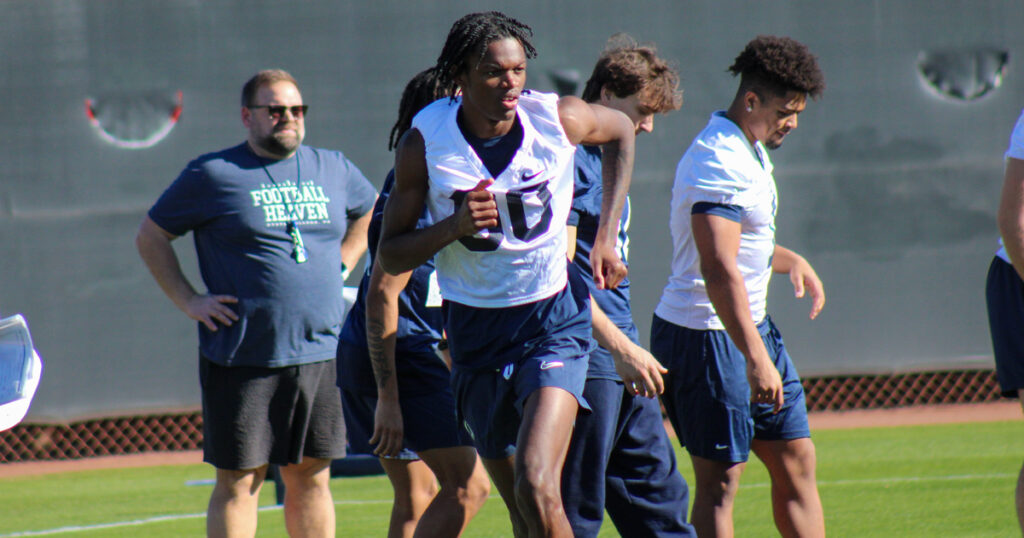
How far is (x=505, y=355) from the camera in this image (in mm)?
3785

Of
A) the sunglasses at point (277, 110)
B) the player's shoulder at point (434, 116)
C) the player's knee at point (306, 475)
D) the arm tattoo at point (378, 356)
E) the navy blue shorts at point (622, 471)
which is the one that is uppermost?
the player's shoulder at point (434, 116)

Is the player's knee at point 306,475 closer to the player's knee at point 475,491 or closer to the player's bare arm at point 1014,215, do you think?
the player's knee at point 475,491

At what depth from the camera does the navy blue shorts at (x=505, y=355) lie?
3752 millimetres

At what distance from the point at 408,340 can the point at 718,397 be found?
1197mm

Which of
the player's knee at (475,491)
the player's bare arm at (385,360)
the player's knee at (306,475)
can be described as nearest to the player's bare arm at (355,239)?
the player's knee at (306,475)

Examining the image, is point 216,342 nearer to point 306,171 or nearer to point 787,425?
point 306,171

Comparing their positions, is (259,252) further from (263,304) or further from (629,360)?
(629,360)

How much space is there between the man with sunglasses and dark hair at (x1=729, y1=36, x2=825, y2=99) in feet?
6.74

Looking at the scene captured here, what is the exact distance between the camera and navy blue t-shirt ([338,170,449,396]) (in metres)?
4.50

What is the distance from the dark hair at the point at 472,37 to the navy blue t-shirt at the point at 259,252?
5.18ft

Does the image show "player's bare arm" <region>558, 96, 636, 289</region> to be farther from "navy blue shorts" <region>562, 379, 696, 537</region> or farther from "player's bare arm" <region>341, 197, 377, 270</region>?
"player's bare arm" <region>341, 197, 377, 270</region>

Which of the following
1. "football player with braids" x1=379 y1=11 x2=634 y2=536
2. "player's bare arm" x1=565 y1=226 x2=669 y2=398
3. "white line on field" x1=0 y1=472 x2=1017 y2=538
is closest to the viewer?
"football player with braids" x1=379 y1=11 x2=634 y2=536

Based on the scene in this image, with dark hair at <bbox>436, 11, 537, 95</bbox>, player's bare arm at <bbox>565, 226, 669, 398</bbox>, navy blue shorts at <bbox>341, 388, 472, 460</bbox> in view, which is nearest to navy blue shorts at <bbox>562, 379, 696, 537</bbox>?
player's bare arm at <bbox>565, 226, 669, 398</bbox>

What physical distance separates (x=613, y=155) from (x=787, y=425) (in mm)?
1215
